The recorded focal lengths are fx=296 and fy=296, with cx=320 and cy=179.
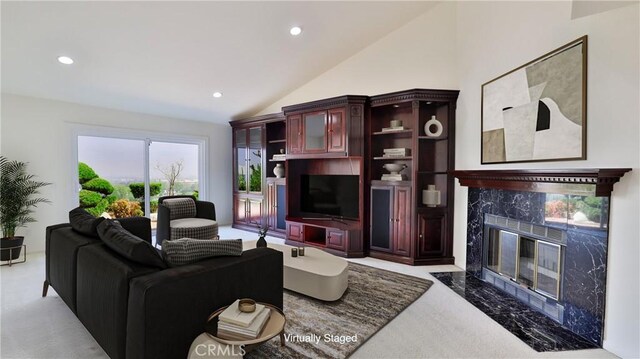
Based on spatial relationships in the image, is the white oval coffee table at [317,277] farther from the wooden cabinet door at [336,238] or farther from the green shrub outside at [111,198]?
the green shrub outside at [111,198]

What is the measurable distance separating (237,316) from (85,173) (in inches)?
190

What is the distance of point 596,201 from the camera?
7.47 ft

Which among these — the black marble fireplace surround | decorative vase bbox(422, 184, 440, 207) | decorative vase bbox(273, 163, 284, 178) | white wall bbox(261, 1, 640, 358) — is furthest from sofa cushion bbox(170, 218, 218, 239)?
the black marble fireplace surround

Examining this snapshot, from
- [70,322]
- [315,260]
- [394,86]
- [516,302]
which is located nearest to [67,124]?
[70,322]

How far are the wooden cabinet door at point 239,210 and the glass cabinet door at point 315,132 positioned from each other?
7.57 ft

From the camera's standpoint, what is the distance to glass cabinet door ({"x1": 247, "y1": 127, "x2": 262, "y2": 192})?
598 cm

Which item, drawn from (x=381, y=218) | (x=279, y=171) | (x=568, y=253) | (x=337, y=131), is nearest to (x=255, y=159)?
(x=279, y=171)

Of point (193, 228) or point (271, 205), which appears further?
point (271, 205)

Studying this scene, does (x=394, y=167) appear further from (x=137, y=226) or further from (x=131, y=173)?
(x=131, y=173)

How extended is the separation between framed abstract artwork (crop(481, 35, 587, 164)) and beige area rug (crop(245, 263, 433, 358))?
1.78 m

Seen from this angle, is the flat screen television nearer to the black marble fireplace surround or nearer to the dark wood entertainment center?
the dark wood entertainment center

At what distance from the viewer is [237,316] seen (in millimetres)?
1653

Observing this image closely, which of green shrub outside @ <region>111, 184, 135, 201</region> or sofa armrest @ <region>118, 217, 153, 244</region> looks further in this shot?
green shrub outside @ <region>111, 184, 135, 201</region>

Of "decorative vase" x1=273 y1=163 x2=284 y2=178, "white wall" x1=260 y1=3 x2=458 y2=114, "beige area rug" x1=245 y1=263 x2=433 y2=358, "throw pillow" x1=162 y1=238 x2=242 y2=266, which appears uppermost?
"white wall" x1=260 y1=3 x2=458 y2=114
